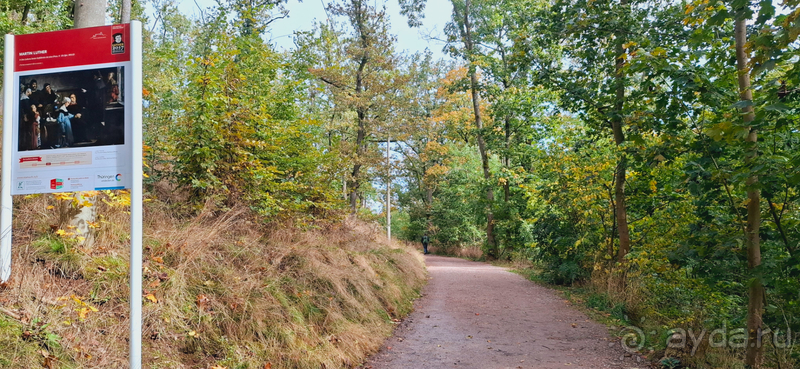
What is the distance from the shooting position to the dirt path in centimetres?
636

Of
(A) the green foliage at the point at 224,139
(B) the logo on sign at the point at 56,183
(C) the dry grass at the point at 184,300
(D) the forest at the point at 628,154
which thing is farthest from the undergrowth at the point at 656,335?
(B) the logo on sign at the point at 56,183

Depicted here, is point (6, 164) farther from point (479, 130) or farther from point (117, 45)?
point (479, 130)

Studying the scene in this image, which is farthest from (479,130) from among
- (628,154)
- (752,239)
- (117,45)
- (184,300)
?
(117,45)

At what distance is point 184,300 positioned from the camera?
16.4 ft

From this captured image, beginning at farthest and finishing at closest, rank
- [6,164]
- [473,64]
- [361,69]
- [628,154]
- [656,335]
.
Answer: [473,64], [361,69], [628,154], [656,335], [6,164]

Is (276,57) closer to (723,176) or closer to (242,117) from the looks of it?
(242,117)

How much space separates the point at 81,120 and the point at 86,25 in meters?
2.31

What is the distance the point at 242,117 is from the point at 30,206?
337cm

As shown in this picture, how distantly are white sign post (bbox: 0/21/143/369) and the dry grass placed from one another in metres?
0.67

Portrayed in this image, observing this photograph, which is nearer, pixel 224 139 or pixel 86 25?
pixel 86 25

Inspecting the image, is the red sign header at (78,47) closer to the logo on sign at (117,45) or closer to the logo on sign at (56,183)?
the logo on sign at (117,45)

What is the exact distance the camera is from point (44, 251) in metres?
4.70

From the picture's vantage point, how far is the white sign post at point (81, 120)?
3666 mm

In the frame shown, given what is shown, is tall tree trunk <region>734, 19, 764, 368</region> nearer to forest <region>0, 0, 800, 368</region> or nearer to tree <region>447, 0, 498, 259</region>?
forest <region>0, 0, 800, 368</region>
